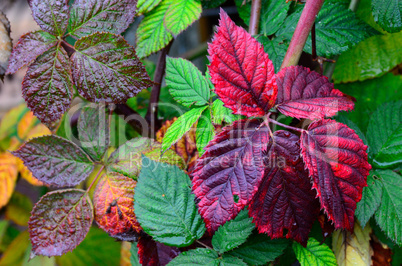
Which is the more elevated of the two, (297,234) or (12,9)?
(12,9)

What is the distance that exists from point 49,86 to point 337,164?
1.25ft

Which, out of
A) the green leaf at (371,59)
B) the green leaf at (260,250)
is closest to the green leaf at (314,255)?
the green leaf at (260,250)

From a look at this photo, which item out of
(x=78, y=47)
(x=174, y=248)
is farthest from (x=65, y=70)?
(x=174, y=248)

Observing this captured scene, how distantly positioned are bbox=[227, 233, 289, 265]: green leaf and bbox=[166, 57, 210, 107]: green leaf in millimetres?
217

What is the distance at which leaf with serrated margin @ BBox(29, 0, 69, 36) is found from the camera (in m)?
0.45

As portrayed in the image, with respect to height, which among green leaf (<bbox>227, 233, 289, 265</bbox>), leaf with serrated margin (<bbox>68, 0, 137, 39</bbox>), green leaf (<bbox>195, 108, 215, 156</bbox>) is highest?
leaf with serrated margin (<bbox>68, 0, 137, 39</bbox>)

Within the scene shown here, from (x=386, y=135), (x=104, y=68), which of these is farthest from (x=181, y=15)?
(x=386, y=135)

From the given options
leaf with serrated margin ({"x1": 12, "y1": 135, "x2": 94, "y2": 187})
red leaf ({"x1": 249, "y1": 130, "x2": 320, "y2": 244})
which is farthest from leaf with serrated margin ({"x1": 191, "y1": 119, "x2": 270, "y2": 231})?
leaf with serrated margin ({"x1": 12, "y1": 135, "x2": 94, "y2": 187})

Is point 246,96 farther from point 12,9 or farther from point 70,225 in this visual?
point 12,9

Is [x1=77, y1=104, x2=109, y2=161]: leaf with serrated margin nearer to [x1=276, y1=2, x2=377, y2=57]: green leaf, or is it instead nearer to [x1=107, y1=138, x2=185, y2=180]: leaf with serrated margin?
[x1=107, y1=138, x2=185, y2=180]: leaf with serrated margin

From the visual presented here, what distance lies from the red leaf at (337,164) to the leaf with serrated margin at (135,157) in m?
0.21

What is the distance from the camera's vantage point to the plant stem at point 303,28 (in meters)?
0.42

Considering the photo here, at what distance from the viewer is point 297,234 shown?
42cm

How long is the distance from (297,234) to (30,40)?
43 cm
